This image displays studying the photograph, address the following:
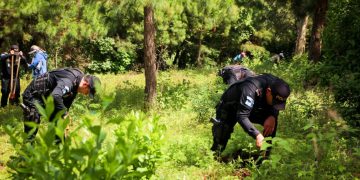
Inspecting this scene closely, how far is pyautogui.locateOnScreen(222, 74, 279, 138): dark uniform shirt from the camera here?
4.57m

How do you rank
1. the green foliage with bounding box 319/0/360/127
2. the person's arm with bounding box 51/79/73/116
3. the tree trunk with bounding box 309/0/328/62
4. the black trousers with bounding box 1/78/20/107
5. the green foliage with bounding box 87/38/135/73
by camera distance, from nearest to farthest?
the person's arm with bounding box 51/79/73/116 → the green foliage with bounding box 319/0/360/127 → the black trousers with bounding box 1/78/20/107 → the tree trunk with bounding box 309/0/328/62 → the green foliage with bounding box 87/38/135/73

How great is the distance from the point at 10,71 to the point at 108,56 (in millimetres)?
13490

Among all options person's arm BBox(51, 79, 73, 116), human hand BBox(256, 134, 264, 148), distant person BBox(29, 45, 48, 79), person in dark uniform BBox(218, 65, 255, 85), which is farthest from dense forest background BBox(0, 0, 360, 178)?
person's arm BBox(51, 79, 73, 116)

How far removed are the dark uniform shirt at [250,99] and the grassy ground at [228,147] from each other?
15.2 inches

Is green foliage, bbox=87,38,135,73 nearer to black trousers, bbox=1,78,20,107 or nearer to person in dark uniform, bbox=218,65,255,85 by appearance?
black trousers, bbox=1,78,20,107

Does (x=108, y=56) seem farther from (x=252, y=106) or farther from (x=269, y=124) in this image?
(x=252, y=106)

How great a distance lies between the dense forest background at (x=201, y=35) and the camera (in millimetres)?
7008

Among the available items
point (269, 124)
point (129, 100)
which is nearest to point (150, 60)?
point (129, 100)

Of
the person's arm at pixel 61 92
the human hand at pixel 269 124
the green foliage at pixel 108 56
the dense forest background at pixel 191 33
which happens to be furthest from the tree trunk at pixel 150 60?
the green foliage at pixel 108 56

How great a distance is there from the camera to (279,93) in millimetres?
4340

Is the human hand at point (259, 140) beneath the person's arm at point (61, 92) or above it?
beneath

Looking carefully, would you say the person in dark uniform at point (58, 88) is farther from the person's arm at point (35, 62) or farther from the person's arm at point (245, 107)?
the person's arm at point (35, 62)

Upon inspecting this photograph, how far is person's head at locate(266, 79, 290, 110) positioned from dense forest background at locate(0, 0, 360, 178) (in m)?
0.89

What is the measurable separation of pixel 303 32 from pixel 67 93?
1787cm
